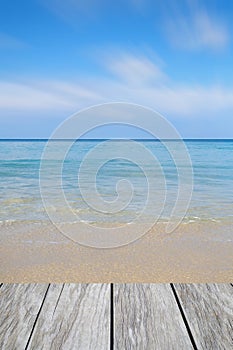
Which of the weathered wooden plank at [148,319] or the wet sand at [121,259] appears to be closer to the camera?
the weathered wooden plank at [148,319]

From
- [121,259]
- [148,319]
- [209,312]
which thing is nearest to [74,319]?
[148,319]

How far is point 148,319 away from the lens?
4.31 feet

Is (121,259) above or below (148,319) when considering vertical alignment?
below

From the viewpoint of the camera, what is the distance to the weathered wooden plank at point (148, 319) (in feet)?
3.84

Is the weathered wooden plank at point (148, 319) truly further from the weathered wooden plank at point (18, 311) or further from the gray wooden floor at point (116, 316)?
the weathered wooden plank at point (18, 311)

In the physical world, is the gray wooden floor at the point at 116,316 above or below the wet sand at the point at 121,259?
above

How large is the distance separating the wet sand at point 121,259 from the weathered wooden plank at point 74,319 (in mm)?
1582

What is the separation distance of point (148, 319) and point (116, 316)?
11 centimetres

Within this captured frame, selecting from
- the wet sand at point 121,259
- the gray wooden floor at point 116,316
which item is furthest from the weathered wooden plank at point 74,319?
the wet sand at point 121,259

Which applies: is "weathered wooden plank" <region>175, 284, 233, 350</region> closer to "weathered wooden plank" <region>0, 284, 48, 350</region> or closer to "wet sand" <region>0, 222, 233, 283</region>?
"weathered wooden plank" <region>0, 284, 48, 350</region>

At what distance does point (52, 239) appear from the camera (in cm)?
409

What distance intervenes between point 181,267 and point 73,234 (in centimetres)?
158

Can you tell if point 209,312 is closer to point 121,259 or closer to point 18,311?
point 18,311

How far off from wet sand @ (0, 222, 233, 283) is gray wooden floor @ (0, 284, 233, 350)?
1551 mm
